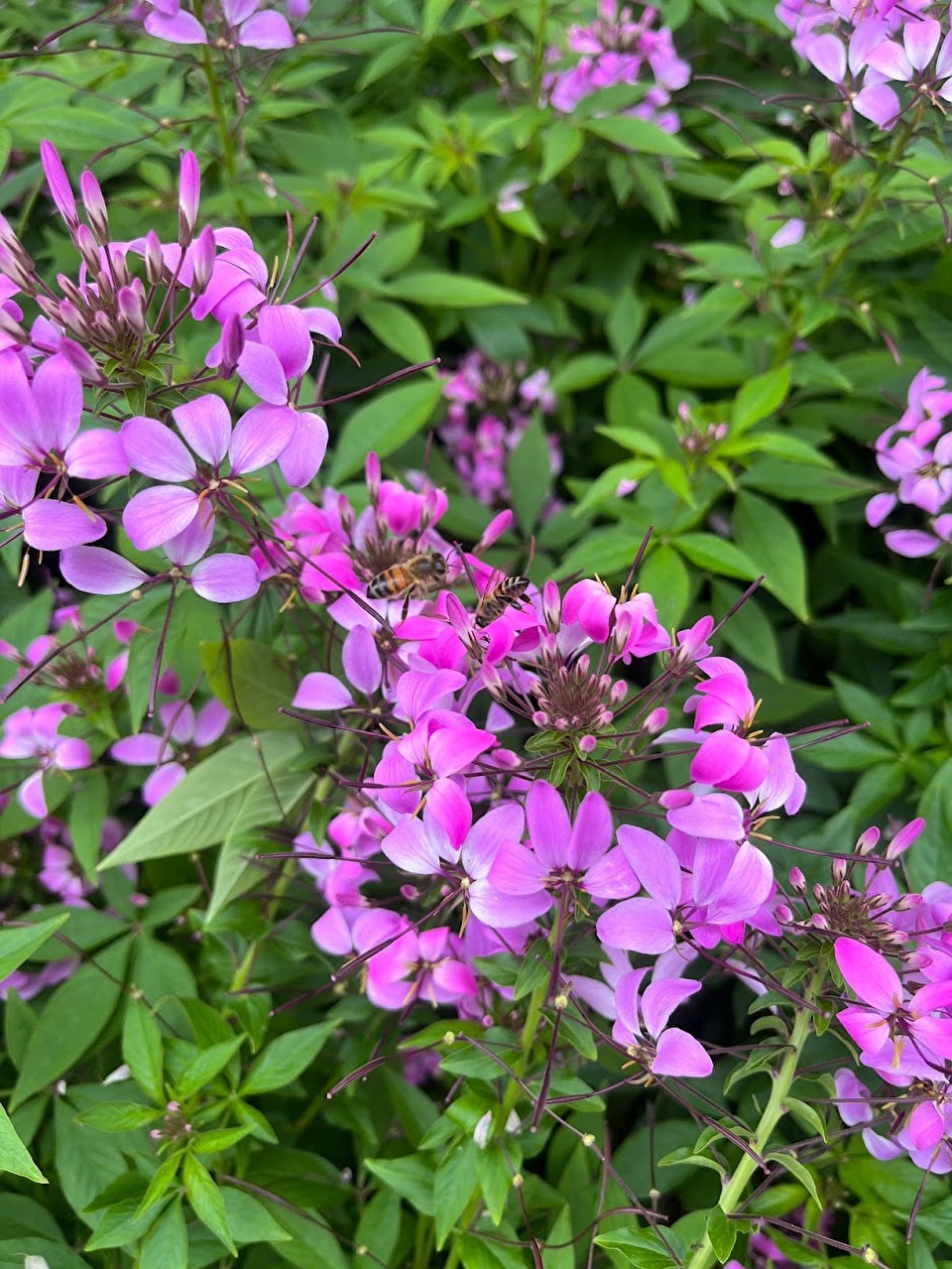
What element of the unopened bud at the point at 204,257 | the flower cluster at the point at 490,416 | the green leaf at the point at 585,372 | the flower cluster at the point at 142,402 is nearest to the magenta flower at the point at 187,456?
the flower cluster at the point at 142,402

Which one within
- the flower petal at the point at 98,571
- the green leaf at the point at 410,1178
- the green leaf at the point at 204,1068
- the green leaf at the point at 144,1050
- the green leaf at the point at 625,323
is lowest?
the green leaf at the point at 410,1178

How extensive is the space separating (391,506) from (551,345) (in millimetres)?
1333

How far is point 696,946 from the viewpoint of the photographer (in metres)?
0.96

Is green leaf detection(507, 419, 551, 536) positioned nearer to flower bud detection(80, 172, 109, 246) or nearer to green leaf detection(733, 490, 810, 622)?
green leaf detection(733, 490, 810, 622)

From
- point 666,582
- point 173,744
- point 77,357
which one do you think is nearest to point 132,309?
point 77,357

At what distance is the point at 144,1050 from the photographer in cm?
116

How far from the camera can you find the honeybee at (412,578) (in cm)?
116

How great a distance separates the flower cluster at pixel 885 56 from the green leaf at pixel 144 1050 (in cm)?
159

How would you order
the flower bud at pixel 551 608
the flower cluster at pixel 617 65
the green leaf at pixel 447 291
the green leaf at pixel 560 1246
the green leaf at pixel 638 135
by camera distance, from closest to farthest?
the flower bud at pixel 551 608 → the green leaf at pixel 560 1246 → the green leaf at pixel 638 135 → the green leaf at pixel 447 291 → the flower cluster at pixel 617 65

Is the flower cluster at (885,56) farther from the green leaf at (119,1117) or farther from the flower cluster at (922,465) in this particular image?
the green leaf at (119,1117)

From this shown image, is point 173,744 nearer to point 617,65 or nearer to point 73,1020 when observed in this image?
point 73,1020

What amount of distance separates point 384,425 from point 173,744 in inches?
25.9

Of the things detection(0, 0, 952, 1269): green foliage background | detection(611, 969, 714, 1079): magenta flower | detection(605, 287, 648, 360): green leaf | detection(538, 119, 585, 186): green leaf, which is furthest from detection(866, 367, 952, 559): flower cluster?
detection(611, 969, 714, 1079): magenta flower

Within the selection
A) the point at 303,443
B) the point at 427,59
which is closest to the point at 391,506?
the point at 303,443
